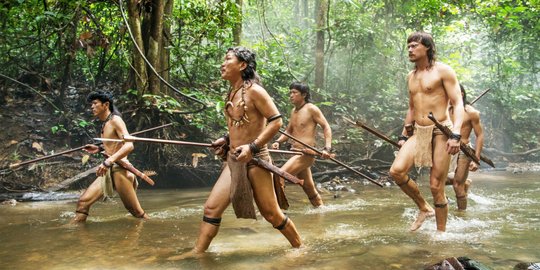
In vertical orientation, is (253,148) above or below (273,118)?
below

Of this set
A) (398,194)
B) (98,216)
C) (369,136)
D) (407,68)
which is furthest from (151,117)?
(407,68)

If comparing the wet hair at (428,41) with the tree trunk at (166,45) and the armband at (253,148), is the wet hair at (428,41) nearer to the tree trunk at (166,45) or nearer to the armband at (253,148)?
the armband at (253,148)

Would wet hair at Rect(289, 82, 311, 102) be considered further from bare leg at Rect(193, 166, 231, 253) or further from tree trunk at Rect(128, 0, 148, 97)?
bare leg at Rect(193, 166, 231, 253)

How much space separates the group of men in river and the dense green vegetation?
1614 mm

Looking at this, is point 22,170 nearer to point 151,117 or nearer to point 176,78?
point 151,117

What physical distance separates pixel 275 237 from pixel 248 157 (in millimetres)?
1332

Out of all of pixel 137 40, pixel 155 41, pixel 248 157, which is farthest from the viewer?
pixel 155 41

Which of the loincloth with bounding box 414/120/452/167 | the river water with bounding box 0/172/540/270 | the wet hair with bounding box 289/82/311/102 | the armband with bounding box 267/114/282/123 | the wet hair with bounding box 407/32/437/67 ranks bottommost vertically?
the river water with bounding box 0/172/540/270

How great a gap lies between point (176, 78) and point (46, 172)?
3539mm

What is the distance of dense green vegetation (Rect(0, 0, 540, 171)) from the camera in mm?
9547

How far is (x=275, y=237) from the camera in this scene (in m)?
5.08

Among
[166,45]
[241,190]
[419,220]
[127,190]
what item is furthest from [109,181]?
[166,45]

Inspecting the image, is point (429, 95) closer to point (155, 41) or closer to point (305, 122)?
point (305, 122)

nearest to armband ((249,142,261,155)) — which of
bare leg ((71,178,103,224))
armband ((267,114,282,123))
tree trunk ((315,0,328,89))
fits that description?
armband ((267,114,282,123))
